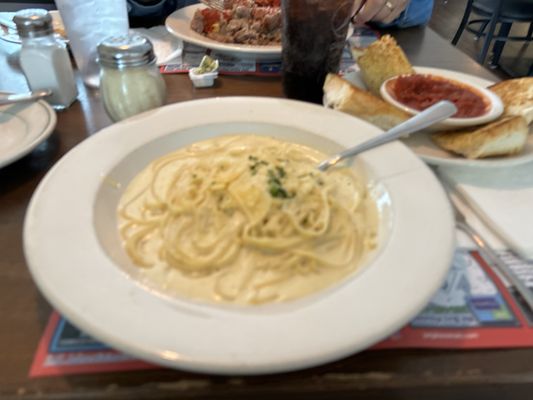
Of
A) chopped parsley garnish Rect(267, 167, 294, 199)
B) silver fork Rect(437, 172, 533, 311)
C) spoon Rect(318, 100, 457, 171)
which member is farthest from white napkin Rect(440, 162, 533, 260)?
chopped parsley garnish Rect(267, 167, 294, 199)

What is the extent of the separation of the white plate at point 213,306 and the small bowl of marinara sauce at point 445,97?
256 millimetres

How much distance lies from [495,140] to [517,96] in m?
0.32

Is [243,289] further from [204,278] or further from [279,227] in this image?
[279,227]

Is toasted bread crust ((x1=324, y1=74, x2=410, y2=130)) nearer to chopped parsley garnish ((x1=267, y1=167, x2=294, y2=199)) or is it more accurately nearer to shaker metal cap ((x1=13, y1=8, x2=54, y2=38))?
chopped parsley garnish ((x1=267, y1=167, x2=294, y2=199))

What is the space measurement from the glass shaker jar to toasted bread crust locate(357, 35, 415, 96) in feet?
2.18

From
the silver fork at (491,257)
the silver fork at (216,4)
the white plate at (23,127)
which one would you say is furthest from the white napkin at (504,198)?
the silver fork at (216,4)

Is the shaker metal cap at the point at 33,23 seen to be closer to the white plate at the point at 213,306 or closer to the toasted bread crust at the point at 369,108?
the white plate at the point at 213,306

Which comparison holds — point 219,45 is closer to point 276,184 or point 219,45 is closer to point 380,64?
point 380,64

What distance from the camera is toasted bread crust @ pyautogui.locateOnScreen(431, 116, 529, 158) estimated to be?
3.18 feet

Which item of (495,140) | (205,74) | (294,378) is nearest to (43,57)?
(205,74)

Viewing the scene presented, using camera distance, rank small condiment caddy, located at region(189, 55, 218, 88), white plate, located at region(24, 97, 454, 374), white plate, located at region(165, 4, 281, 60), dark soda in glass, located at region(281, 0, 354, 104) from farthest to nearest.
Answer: white plate, located at region(165, 4, 281, 60) → small condiment caddy, located at region(189, 55, 218, 88) → dark soda in glass, located at region(281, 0, 354, 104) → white plate, located at region(24, 97, 454, 374)

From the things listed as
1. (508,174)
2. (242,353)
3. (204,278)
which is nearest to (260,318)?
(242,353)

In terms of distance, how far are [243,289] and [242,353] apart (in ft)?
0.61

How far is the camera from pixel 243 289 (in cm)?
69
